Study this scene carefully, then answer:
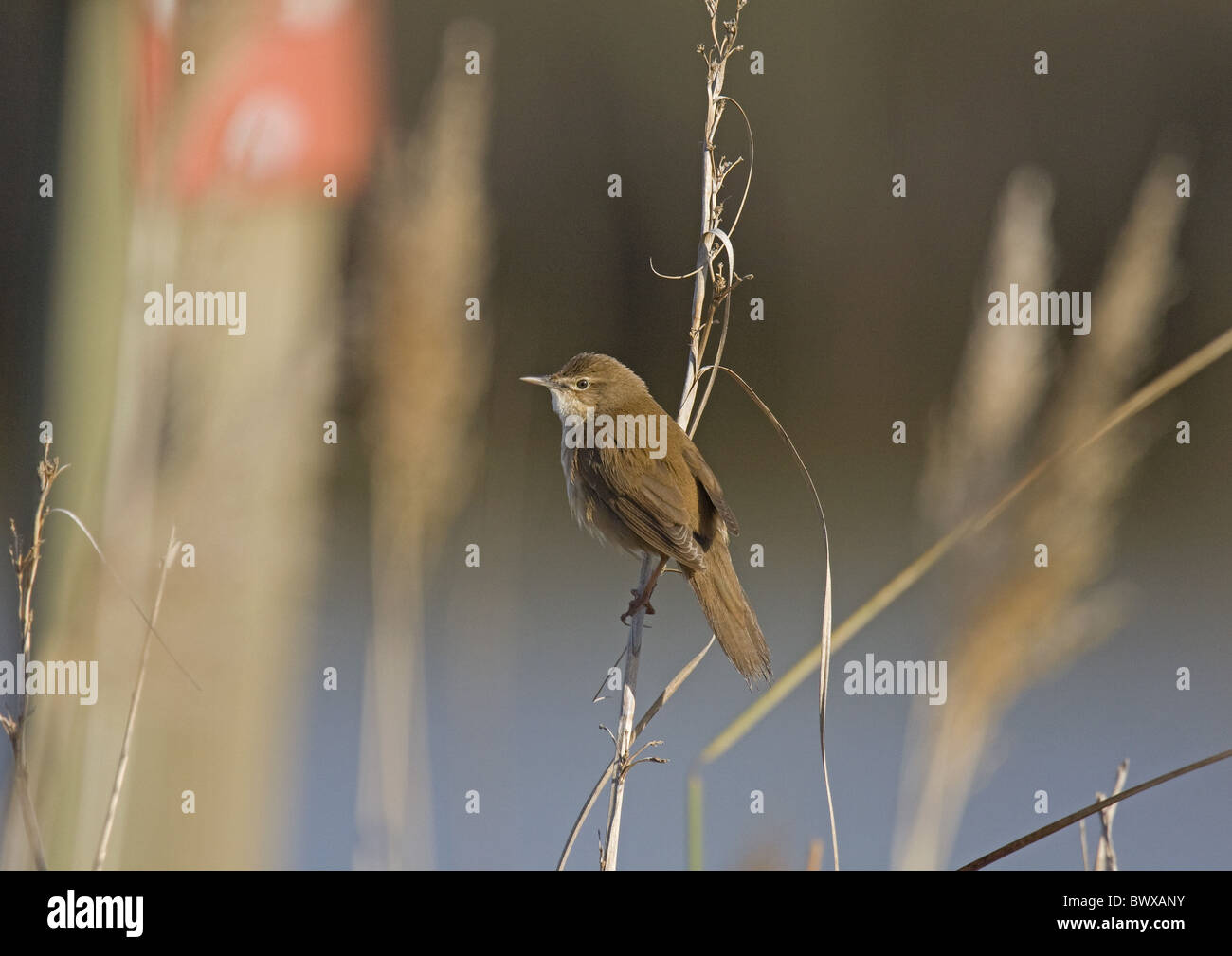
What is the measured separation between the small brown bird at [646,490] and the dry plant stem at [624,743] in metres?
0.38

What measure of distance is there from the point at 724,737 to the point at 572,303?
236cm

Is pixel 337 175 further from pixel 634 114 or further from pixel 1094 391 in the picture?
pixel 1094 391

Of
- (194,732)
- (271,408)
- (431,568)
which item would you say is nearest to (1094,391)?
(431,568)

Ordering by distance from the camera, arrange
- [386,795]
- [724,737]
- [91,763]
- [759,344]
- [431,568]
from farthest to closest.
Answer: [759,344], [431,568], [91,763], [386,795], [724,737]

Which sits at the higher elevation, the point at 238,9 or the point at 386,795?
the point at 238,9

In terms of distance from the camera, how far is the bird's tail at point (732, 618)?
214 cm

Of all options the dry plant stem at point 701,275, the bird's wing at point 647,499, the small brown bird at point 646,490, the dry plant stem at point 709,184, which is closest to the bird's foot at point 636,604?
the small brown bird at point 646,490

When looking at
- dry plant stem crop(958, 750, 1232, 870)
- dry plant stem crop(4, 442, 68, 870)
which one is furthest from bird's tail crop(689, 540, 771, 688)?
dry plant stem crop(4, 442, 68, 870)

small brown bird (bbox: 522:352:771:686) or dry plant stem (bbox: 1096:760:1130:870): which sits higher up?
small brown bird (bbox: 522:352:771:686)

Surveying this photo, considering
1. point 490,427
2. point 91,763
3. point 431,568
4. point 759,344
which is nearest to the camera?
point 91,763

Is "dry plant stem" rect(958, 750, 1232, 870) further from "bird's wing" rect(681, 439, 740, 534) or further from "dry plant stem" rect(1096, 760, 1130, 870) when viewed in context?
"bird's wing" rect(681, 439, 740, 534)

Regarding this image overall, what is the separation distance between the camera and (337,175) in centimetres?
269

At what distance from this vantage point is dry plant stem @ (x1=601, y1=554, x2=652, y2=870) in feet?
4.60

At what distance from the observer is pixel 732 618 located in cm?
220
